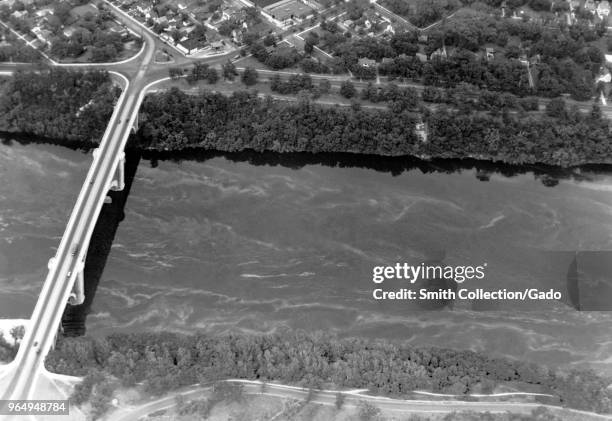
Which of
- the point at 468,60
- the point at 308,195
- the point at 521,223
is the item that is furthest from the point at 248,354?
the point at 468,60

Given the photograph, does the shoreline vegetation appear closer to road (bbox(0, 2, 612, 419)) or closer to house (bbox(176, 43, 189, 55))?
road (bbox(0, 2, 612, 419))

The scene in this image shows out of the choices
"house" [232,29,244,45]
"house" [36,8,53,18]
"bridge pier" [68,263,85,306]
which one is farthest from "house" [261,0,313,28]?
"bridge pier" [68,263,85,306]

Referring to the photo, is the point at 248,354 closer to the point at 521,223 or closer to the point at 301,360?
the point at 301,360

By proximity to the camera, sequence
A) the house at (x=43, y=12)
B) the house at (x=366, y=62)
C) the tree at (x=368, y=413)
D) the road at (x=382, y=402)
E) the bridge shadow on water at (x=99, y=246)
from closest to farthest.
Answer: the tree at (x=368, y=413)
the road at (x=382, y=402)
the bridge shadow on water at (x=99, y=246)
the house at (x=366, y=62)
the house at (x=43, y=12)

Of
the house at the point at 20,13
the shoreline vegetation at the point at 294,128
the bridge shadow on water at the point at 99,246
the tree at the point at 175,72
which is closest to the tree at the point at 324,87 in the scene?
the shoreline vegetation at the point at 294,128

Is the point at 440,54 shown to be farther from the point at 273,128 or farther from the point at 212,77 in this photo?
the point at 212,77

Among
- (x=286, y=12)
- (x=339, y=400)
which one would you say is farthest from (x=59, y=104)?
(x=339, y=400)

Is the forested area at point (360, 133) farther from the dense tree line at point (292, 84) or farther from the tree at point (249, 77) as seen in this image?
the tree at point (249, 77)

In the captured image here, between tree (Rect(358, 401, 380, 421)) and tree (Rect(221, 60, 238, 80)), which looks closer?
tree (Rect(358, 401, 380, 421))
